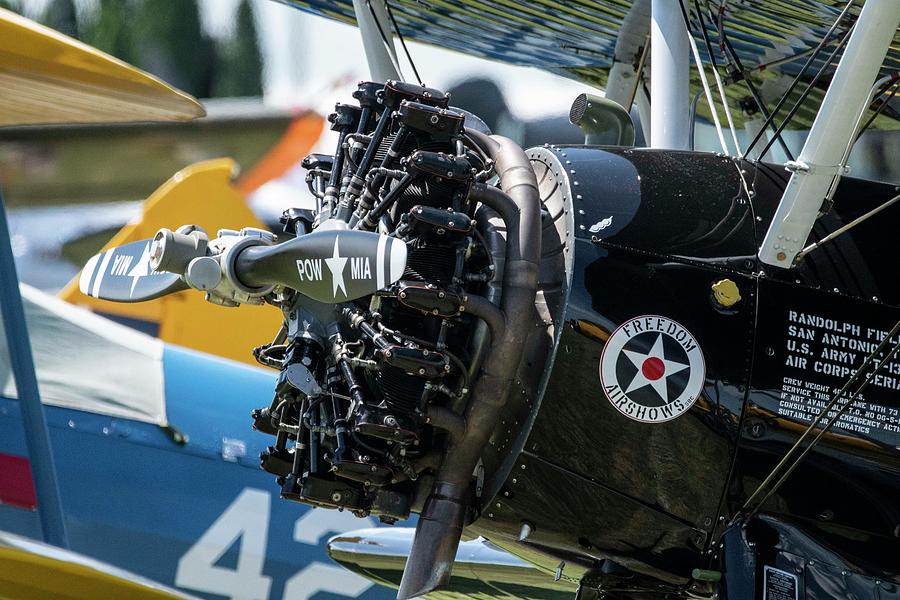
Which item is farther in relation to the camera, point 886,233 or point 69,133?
point 69,133

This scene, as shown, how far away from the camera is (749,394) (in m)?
3.88

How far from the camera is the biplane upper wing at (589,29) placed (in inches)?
227

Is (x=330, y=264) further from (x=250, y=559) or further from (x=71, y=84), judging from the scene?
(x=250, y=559)

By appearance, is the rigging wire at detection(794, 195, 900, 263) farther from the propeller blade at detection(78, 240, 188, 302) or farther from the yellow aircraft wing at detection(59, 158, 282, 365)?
the yellow aircraft wing at detection(59, 158, 282, 365)

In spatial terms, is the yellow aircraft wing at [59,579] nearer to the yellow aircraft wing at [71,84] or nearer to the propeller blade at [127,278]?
the propeller blade at [127,278]

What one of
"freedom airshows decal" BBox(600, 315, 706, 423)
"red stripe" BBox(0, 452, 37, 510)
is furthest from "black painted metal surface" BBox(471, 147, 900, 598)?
"red stripe" BBox(0, 452, 37, 510)

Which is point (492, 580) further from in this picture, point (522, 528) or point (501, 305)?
point (501, 305)

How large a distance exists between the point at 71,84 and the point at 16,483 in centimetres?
264

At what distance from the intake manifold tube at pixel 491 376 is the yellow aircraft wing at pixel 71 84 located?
1572mm

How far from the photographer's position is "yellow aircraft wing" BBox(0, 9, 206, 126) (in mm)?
4789

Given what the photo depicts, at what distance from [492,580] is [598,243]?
2492 millimetres

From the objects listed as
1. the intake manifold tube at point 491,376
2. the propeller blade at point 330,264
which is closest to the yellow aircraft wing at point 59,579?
the intake manifold tube at point 491,376

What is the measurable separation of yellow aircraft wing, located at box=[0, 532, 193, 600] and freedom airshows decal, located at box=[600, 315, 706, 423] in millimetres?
1464

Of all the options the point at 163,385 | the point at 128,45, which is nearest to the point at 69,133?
the point at 128,45
